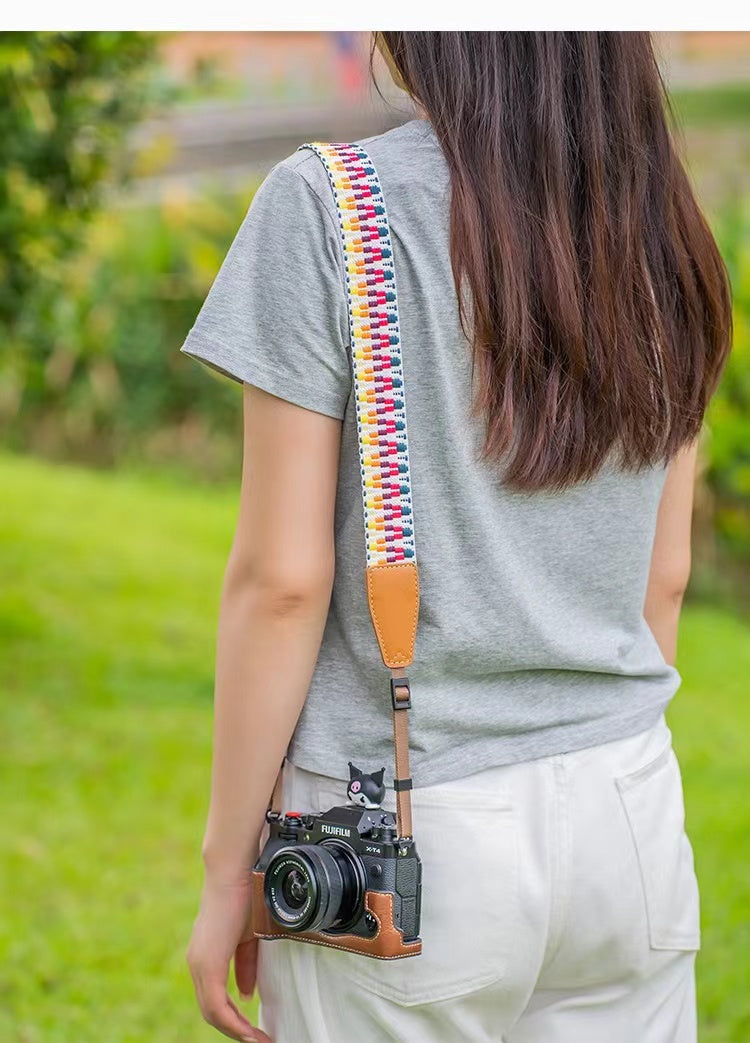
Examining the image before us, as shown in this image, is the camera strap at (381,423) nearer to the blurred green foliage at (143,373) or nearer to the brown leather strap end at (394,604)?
the brown leather strap end at (394,604)

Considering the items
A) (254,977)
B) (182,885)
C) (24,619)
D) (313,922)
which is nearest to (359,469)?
(313,922)

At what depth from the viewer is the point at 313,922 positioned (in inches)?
47.7

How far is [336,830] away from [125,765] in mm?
3179

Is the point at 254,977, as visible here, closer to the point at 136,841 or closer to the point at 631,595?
the point at 631,595

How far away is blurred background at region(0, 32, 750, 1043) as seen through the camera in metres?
3.19

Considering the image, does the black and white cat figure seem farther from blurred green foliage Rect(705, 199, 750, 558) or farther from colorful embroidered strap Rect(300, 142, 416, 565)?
blurred green foliage Rect(705, 199, 750, 558)

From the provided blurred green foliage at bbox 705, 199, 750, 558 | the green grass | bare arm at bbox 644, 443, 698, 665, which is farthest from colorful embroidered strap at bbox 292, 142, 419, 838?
the green grass

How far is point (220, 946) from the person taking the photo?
4.29 feet

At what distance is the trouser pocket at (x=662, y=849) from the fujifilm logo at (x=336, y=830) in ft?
0.84

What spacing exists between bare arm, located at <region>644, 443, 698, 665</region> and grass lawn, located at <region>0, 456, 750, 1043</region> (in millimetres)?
1685

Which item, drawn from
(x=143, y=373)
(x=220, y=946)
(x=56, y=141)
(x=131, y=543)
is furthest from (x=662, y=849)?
(x=143, y=373)

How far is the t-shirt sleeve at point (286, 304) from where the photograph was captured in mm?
1187

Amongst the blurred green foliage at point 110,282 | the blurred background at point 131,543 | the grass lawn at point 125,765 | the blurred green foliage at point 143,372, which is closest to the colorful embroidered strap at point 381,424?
the blurred background at point 131,543
